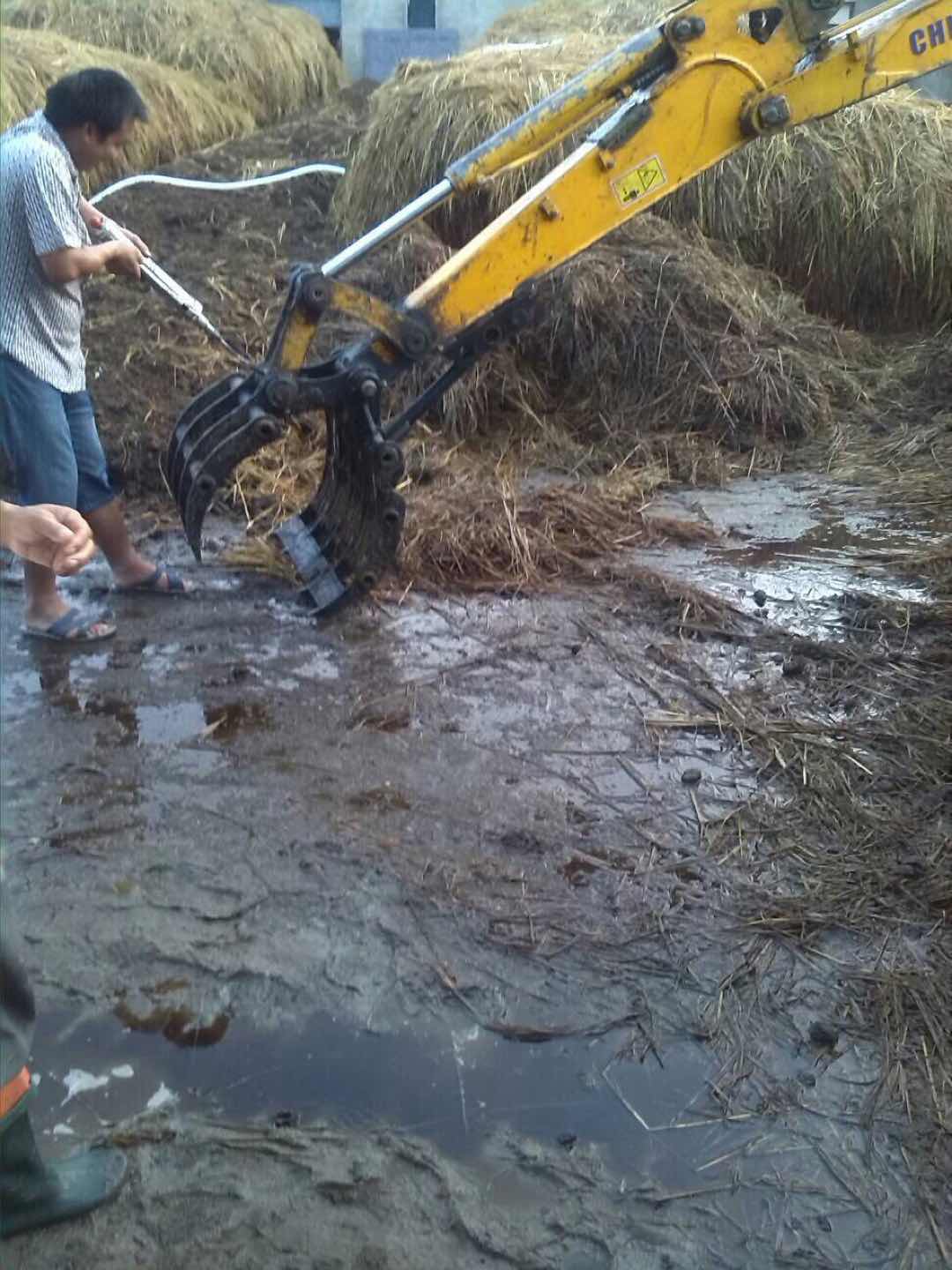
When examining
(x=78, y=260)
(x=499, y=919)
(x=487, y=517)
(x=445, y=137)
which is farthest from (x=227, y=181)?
(x=499, y=919)

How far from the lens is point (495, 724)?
4043 millimetres

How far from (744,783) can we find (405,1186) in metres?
1.80

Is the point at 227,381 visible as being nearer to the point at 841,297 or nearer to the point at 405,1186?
the point at 405,1186

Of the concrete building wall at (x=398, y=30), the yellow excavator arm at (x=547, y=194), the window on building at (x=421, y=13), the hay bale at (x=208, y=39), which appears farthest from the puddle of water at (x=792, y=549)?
the window on building at (x=421, y=13)

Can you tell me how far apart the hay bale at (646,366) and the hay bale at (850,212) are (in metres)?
1.18

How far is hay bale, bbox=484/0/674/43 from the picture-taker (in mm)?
11508

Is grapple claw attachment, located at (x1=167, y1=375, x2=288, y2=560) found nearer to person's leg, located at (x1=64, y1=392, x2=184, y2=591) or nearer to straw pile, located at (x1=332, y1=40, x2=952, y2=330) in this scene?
person's leg, located at (x1=64, y1=392, x2=184, y2=591)

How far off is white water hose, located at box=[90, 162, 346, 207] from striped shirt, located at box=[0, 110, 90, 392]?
16.3 ft

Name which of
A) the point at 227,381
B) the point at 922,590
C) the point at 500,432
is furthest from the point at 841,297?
the point at 227,381

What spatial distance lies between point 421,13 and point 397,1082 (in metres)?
15.4

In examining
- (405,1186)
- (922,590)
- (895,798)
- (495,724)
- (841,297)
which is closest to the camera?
(405,1186)

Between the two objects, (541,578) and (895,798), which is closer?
(895,798)

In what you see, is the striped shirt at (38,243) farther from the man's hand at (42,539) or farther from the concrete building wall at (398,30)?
the concrete building wall at (398,30)

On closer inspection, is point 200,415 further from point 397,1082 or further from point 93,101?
point 397,1082
